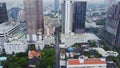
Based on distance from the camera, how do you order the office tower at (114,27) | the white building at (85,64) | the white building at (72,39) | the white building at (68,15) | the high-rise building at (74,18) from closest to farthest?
1. the white building at (85,64)
2. the office tower at (114,27)
3. the white building at (72,39)
4. the white building at (68,15)
5. the high-rise building at (74,18)

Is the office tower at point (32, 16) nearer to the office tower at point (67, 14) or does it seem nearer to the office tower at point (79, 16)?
the office tower at point (67, 14)

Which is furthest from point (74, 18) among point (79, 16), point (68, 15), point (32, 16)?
point (32, 16)

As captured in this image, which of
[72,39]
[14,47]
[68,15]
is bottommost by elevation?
[14,47]

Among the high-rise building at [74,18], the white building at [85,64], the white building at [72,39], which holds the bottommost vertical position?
the white building at [85,64]

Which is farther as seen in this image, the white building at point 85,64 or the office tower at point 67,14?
the office tower at point 67,14

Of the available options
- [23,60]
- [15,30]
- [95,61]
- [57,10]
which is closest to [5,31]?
[15,30]

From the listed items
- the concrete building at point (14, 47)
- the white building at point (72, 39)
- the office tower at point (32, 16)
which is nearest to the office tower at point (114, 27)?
the white building at point (72, 39)

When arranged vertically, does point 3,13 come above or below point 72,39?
above

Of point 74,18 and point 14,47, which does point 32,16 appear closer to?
point 14,47

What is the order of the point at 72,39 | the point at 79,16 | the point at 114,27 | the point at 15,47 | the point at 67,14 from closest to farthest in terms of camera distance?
the point at 15,47
the point at 114,27
the point at 72,39
the point at 67,14
the point at 79,16
